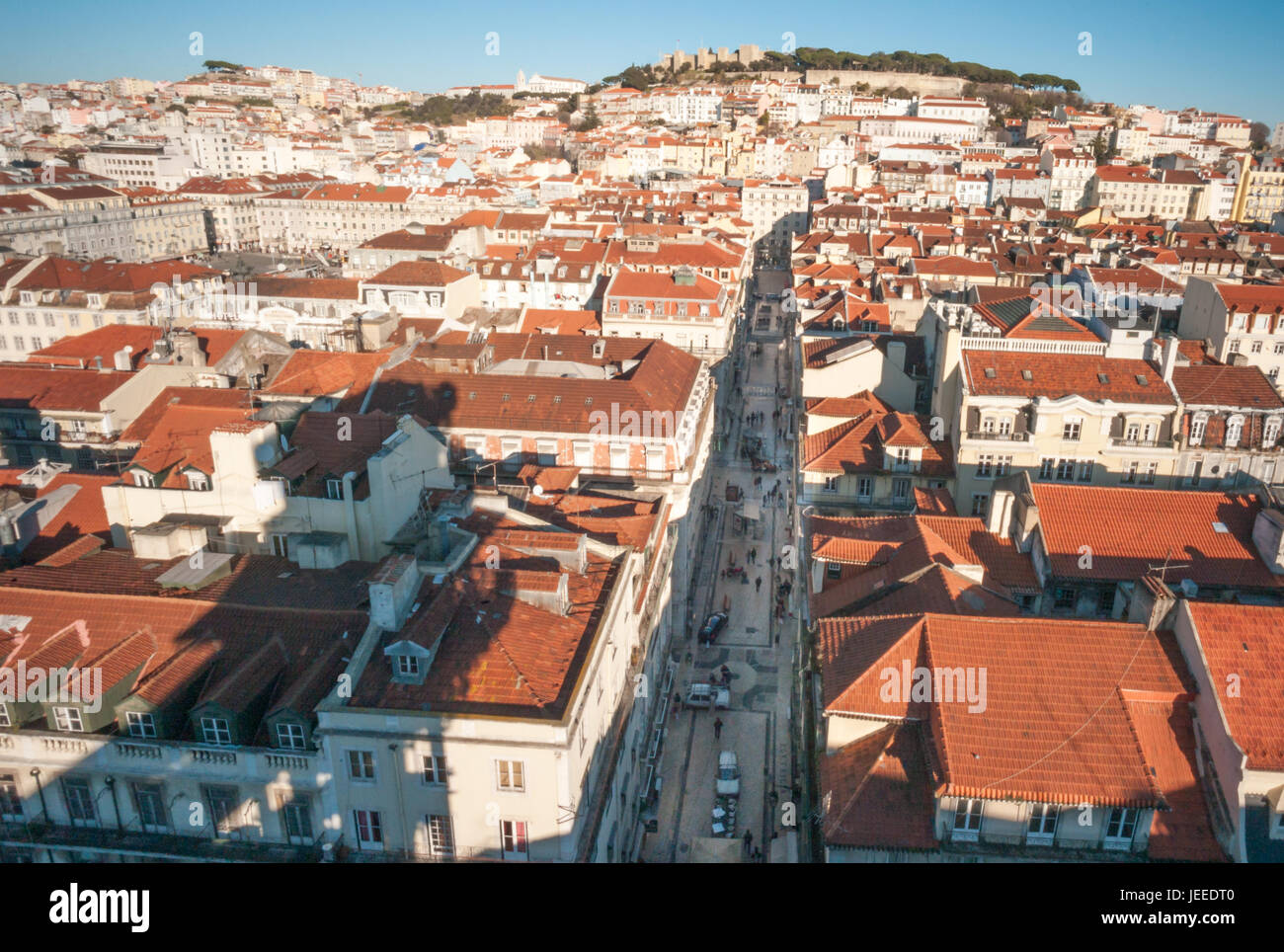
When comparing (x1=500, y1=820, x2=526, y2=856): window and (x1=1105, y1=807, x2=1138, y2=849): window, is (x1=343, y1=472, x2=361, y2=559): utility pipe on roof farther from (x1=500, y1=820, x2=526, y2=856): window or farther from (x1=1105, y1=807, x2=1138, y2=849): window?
(x1=1105, y1=807, x2=1138, y2=849): window

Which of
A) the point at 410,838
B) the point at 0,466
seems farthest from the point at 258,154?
the point at 410,838

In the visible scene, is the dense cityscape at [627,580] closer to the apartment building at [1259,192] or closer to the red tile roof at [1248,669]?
the red tile roof at [1248,669]

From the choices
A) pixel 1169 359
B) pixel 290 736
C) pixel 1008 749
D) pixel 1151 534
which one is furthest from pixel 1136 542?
pixel 290 736

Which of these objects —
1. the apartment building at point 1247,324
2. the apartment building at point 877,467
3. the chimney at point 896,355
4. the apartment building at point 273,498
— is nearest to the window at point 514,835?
the apartment building at point 273,498

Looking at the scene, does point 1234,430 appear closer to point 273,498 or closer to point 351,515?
point 351,515

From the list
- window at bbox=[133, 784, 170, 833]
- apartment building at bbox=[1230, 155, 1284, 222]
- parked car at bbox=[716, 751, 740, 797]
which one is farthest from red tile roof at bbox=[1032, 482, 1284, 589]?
apartment building at bbox=[1230, 155, 1284, 222]

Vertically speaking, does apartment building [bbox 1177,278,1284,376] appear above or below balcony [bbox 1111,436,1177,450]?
above

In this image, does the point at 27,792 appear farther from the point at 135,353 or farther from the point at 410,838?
the point at 135,353
